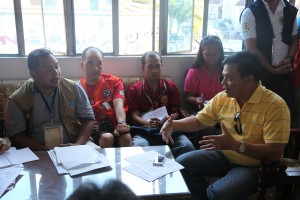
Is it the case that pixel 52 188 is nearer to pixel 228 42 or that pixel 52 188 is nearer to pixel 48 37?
pixel 48 37

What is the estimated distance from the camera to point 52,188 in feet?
4.44

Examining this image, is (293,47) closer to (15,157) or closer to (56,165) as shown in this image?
(56,165)

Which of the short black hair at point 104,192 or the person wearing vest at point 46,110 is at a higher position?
the short black hair at point 104,192

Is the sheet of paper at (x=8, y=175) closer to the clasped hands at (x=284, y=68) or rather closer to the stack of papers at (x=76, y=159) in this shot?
the stack of papers at (x=76, y=159)

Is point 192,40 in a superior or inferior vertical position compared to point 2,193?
superior

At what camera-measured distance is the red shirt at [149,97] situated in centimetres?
270

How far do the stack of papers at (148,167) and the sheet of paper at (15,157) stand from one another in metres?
0.55

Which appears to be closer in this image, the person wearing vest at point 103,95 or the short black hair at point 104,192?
the short black hair at point 104,192

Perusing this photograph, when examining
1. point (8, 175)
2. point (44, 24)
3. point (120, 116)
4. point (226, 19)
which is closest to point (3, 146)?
point (8, 175)

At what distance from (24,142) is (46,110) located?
26 cm

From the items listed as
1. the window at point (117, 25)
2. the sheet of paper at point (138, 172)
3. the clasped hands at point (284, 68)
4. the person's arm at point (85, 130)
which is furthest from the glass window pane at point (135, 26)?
the sheet of paper at point (138, 172)

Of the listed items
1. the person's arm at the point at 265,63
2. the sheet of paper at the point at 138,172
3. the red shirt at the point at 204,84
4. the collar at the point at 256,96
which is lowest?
the sheet of paper at the point at 138,172

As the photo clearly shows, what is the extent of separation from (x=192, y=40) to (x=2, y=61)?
6.36 feet

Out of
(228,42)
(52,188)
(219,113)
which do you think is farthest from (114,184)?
(228,42)
